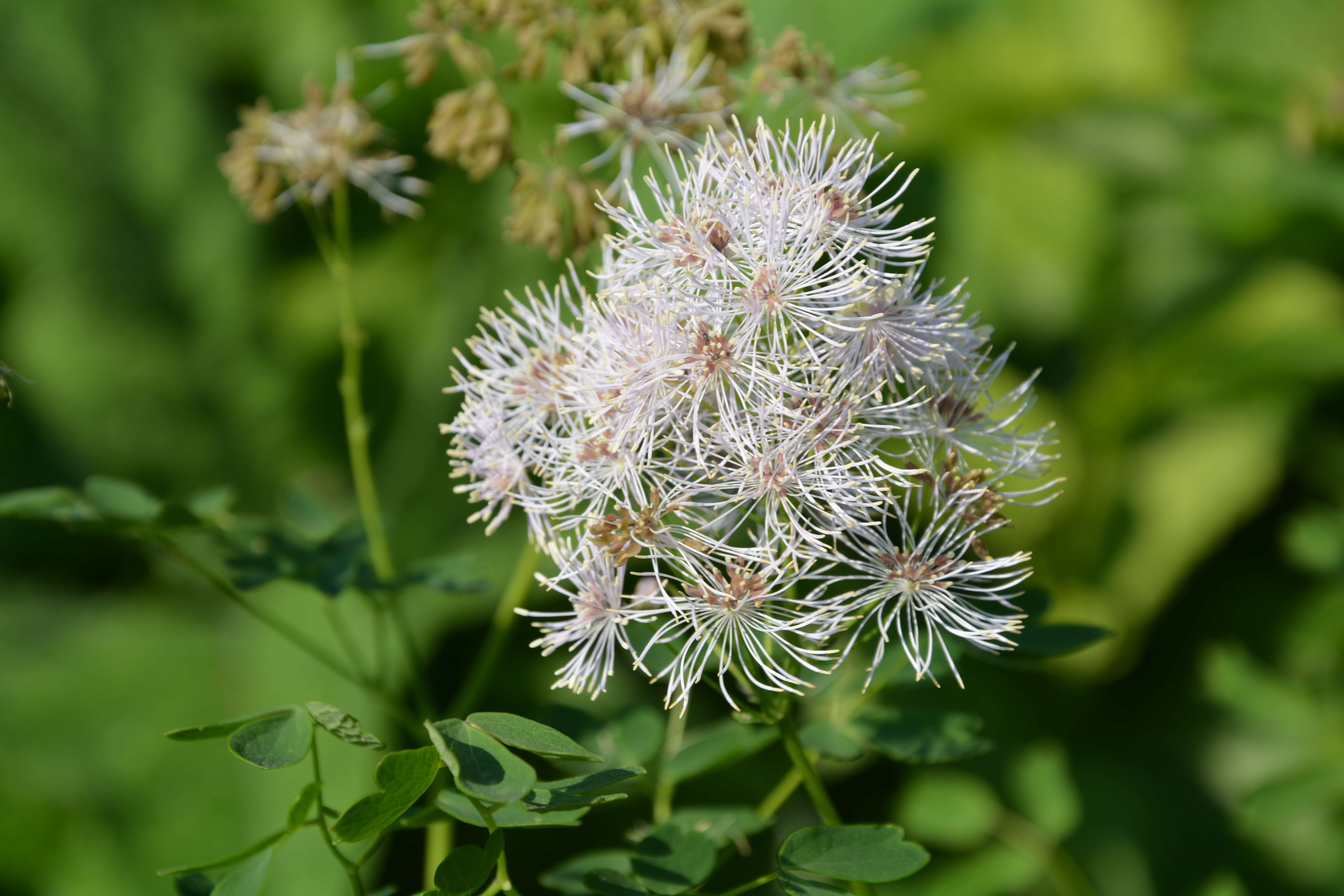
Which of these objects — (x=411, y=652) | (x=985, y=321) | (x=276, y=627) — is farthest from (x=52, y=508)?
(x=985, y=321)

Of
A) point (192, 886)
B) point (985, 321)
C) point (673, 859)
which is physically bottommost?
point (192, 886)

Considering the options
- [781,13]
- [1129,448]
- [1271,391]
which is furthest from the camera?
[1129,448]

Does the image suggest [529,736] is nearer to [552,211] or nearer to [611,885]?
[611,885]

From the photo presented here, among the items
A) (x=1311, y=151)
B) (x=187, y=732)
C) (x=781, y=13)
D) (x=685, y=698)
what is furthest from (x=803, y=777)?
(x=1311, y=151)

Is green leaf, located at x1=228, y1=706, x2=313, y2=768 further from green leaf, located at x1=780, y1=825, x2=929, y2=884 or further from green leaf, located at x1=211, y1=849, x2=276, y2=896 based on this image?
green leaf, located at x1=780, y1=825, x2=929, y2=884

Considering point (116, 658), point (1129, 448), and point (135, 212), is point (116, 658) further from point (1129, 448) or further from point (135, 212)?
point (1129, 448)

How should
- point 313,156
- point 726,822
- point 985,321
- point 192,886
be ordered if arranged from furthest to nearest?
1. point 985,321
2. point 313,156
3. point 726,822
4. point 192,886

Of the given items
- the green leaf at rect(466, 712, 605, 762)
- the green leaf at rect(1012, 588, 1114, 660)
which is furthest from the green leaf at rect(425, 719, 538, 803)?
the green leaf at rect(1012, 588, 1114, 660)
